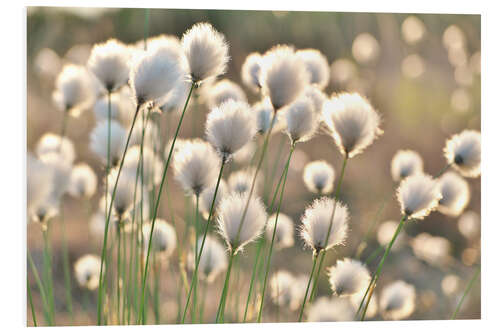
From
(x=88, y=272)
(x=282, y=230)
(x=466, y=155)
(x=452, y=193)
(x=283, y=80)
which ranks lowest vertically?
(x=88, y=272)

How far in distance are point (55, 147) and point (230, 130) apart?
59 centimetres

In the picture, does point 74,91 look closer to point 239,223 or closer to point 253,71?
point 253,71

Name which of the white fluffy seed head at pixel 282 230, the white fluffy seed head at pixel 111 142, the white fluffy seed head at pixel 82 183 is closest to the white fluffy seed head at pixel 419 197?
the white fluffy seed head at pixel 282 230

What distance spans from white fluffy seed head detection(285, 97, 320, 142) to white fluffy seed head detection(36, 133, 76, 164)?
24.1 inches

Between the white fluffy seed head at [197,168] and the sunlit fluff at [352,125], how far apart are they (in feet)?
0.92

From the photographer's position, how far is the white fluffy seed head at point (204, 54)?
1.36m

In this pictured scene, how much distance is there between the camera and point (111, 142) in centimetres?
164

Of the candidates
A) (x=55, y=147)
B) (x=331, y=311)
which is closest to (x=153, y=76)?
(x=55, y=147)

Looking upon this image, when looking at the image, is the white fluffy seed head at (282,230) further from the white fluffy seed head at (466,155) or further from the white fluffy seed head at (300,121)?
the white fluffy seed head at (466,155)

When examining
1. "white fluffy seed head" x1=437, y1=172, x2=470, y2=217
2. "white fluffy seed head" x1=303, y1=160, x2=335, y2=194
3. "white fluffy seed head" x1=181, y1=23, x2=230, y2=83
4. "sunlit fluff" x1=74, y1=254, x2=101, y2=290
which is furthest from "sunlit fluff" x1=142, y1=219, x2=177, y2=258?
"white fluffy seed head" x1=437, y1=172, x2=470, y2=217

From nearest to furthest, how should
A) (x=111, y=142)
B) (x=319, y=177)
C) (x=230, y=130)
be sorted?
(x=230, y=130)
(x=111, y=142)
(x=319, y=177)

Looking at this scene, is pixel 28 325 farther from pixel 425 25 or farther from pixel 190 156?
pixel 425 25

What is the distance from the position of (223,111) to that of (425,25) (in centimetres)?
86

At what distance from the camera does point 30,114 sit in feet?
5.56
